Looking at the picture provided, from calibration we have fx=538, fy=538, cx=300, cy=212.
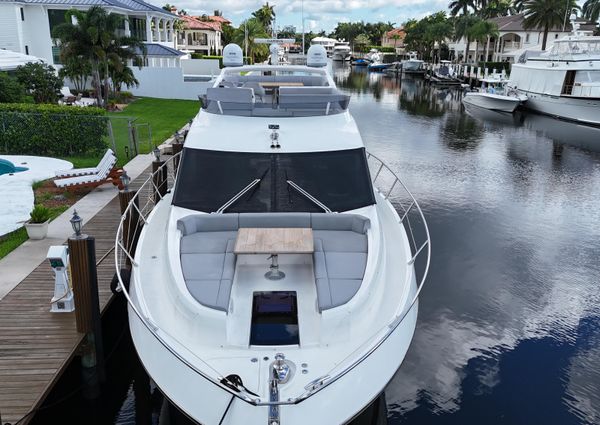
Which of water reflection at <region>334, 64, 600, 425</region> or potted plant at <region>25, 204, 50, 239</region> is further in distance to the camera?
potted plant at <region>25, 204, 50, 239</region>

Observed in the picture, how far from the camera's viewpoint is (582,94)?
35375 millimetres

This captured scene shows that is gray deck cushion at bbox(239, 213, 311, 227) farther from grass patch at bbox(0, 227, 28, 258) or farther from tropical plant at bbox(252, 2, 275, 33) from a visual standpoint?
tropical plant at bbox(252, 2, 275, 33)

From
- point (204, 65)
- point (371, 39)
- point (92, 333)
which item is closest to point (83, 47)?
point (204, 65)

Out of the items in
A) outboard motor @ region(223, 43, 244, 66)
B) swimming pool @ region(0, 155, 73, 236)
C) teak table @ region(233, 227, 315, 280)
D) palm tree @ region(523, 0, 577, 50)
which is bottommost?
swimming pool @ region(0, 155, 73, 236)

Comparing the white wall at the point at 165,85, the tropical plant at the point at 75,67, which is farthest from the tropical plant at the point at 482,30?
the tropical plant at the point at 75,67

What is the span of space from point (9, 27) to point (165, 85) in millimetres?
10071

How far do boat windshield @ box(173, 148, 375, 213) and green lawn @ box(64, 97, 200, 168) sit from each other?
10856 mm

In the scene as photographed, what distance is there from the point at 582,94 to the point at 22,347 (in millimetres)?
37212

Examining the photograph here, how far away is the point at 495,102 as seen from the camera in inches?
1633

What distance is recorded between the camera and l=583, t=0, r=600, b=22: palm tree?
67269 mm

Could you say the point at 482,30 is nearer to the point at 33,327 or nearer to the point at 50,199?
the point at 50,199

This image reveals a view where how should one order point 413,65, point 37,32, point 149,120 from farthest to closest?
point 413,65
point 37,32
point 149,120

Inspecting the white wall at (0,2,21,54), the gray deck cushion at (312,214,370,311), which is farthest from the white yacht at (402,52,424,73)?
the gray deck cushion at (312,214,370,311)

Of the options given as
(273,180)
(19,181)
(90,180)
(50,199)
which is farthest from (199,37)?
(273,180)
